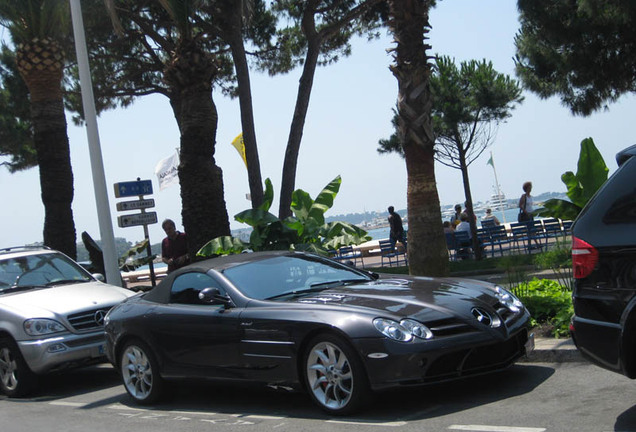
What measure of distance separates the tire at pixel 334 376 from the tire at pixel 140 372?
2120 millimetres

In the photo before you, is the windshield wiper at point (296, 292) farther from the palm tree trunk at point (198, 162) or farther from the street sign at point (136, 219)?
the street sign at point (136, 219)

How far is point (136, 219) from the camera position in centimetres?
1855

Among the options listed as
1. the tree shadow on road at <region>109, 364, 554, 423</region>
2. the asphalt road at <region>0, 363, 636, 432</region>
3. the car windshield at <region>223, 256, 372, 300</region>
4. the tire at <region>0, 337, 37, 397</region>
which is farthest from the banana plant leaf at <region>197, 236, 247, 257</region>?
the car windshield at <region>223, 256, 372, 300</region>

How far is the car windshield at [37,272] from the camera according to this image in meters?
10.4

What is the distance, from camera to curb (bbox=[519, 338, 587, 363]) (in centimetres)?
716

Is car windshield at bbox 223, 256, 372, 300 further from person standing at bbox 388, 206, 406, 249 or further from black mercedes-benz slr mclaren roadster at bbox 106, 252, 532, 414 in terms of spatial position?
person standing at bbox 388, 206, 406, 249

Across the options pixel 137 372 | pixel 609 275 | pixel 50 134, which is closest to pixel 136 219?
pixel 50 134

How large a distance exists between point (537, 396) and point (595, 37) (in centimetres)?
1410

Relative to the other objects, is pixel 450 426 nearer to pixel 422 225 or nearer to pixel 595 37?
pixel 422 225

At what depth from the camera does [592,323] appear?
4.96 metres

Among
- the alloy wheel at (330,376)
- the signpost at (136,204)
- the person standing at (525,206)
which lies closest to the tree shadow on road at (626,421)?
the alloy wheel at (330,376)

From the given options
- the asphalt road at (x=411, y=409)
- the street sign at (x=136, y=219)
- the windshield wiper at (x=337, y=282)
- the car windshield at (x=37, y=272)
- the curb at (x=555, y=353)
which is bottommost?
the asphalt road at (x=411, y=409)

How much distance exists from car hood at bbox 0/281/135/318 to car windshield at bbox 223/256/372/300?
3156mm

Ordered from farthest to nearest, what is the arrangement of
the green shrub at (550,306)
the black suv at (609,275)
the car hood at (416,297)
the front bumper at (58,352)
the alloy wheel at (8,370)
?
the alloy wheel at (8,370) < the front bumper at (58,352) < the green shrub at (550,306) < the car hood at (416,297) < the black suv at (609,275)
